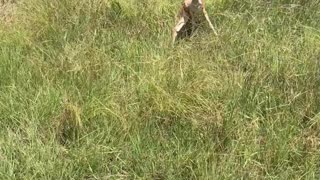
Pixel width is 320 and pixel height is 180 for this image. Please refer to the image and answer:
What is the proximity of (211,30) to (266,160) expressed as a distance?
1519 millimetres

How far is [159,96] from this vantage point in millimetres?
3262

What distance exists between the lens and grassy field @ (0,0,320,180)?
2.86m

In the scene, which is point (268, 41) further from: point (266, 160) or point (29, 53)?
point (29, 53)

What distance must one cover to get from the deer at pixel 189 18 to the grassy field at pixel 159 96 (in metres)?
0.07

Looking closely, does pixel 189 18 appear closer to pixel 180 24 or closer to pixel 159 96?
pixel 180 24

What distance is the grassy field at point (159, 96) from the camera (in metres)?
2.86

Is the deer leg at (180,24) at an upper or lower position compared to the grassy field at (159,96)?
upper

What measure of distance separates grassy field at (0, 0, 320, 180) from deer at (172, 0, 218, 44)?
0.23ft

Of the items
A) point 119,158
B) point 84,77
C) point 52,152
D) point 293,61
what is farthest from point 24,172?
point 293,61

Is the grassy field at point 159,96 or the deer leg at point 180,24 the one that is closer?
the grassy field at point 159,96

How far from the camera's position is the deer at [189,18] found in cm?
410

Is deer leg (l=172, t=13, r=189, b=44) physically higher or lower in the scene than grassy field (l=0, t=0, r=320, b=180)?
higher

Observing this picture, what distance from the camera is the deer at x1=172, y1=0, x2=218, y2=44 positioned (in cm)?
410

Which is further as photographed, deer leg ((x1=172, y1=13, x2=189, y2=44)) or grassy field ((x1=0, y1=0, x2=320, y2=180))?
deer leg ((x1=172, y1=13, x2=189, y2=44))
